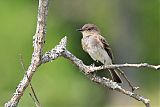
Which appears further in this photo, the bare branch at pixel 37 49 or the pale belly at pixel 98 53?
the pale belly at pixel 98 53

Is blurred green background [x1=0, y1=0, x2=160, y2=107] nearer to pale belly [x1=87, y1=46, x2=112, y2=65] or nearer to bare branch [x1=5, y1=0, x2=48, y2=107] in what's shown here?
pale belly [x1=87, y1=46, x2=112, y2=65]

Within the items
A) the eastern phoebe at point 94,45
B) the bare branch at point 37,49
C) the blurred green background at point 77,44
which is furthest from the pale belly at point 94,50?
the blurred green background at point 77,44

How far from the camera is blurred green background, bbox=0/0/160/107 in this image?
14.4 metres

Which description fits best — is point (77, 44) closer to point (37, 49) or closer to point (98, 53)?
point (98, 53)

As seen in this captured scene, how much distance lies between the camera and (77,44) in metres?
15.6

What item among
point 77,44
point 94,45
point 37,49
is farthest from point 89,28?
point 77,44

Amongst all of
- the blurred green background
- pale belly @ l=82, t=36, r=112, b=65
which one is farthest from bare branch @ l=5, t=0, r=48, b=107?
the blurred green background

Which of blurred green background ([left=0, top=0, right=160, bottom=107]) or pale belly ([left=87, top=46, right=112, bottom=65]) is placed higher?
blurred green background ([left=0, top=0, right=160, bottom=107])

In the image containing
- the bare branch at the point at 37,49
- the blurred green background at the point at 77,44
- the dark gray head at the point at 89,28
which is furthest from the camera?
the blurred green background at the point at 77,44

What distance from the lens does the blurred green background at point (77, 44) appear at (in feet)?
47.4

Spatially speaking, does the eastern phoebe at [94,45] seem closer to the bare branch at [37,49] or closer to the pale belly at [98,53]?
the pale belly at [98,53]

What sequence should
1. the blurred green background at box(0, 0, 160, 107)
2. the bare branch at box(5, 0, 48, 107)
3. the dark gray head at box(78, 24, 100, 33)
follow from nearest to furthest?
the bare branch at box(5, 0, 48, 107), the dark gray head at box(78, 24, 100, 33), the blurred green background at box(0, 0, 160, 107)

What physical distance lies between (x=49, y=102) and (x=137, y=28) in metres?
5.34

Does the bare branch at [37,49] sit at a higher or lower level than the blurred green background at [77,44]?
lower
